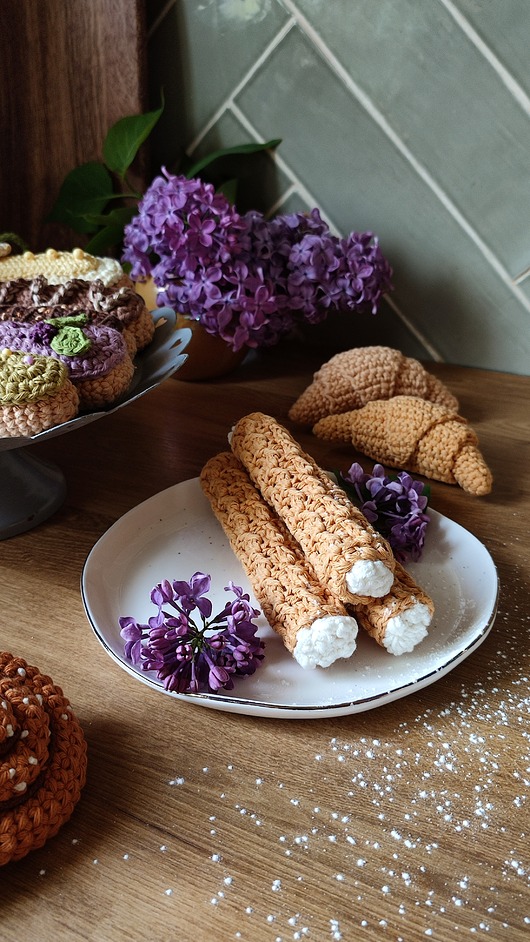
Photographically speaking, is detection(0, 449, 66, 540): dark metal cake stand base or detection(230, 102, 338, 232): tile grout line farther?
detection(230, 102, 338, 232): tile grout line

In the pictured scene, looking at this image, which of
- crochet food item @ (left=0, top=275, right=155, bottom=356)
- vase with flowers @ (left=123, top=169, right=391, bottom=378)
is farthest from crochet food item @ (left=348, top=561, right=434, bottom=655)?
vase with flowers @ (left=123, top=169, right=391, bottom=378)

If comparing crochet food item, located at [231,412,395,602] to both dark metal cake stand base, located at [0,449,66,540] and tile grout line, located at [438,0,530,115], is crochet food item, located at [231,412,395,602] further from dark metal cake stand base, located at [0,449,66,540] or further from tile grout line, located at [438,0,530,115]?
tile grout line, located at [438,0,530,115]

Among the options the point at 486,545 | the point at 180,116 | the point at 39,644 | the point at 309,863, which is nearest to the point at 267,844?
the point at 309,863

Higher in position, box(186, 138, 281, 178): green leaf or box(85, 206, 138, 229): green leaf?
box(85, 206, 138, 229): green leaf

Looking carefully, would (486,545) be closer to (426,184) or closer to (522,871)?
(522,871)

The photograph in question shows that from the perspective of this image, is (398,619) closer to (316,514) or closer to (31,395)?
(316,514)

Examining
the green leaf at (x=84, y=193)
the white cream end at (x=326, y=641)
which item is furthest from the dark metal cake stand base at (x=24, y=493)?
the green leaf at (x=84, y=193)

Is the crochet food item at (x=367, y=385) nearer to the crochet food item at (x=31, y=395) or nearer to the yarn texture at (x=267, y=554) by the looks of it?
the yarn texture at (x=267, y=554)
